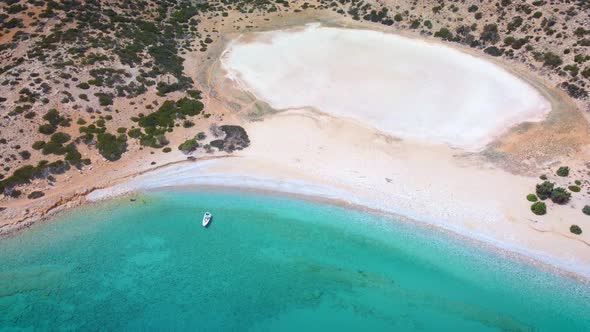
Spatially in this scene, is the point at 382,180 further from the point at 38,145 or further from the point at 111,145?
the point at 38,145

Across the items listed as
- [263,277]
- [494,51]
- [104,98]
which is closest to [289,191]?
[263,277]

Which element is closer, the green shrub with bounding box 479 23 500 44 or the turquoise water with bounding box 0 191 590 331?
the turquoise water with bounding box 0 191 590 331

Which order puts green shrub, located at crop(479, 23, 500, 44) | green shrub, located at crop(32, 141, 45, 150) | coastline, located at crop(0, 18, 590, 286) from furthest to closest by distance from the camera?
green shrub, located at crop(479, 23, 500, 44), green shrub, located at crop(32, 141, 45, 150), coastline, located at crop(0, 18, 590, 286)

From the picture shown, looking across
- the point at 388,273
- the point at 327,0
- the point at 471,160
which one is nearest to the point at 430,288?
the point at 388,273

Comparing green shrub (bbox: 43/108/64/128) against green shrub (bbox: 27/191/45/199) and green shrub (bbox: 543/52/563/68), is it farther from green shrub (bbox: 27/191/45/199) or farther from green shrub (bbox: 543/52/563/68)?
green shrub (bbox: 543/52/563/68)

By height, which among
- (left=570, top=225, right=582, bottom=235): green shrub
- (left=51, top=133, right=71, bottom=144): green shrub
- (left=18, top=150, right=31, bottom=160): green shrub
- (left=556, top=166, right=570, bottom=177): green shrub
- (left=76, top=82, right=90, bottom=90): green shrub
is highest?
(left=556, top=166, right=570, bottom=177): green shrub

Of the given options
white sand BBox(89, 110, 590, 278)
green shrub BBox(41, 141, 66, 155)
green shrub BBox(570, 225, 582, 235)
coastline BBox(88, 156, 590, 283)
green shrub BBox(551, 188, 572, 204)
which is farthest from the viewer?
green shrub BBox(41, 141, 66, 155)

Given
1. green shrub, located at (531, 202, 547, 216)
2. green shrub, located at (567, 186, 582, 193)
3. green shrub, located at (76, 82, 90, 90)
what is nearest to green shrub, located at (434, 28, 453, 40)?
green shrub, located at (567, 186, 582, 193)
